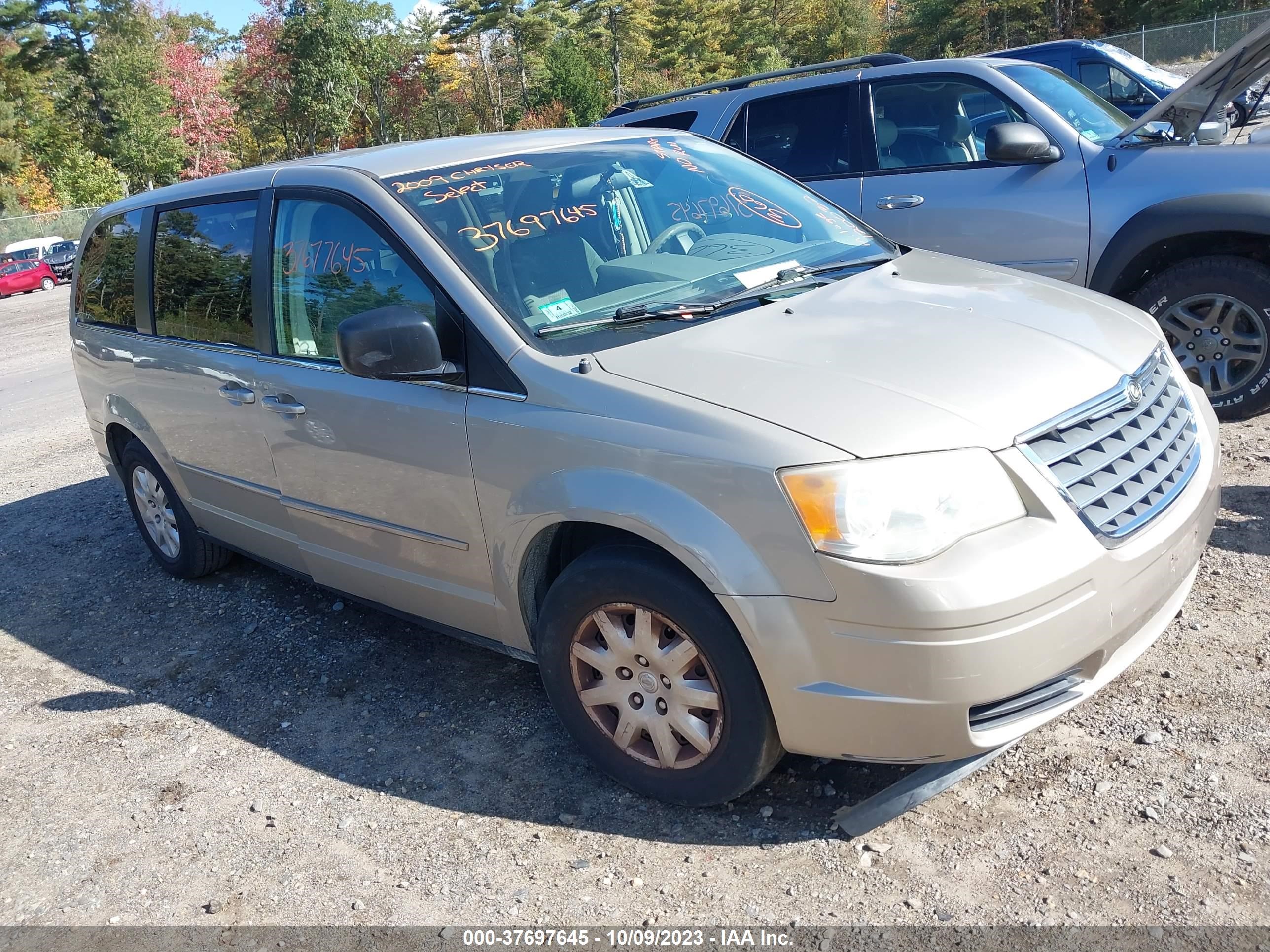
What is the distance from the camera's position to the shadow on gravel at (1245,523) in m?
4.06

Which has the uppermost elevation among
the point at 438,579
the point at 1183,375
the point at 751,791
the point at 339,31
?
the point at 339,31

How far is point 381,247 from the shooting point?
343 cm

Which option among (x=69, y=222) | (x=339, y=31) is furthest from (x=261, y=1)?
(x=69, y=222)

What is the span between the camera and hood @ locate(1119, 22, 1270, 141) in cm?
532

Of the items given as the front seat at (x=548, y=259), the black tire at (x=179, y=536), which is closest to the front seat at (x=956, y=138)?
the front seat at (x=548, y=259)

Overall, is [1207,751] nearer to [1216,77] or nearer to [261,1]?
[1216,77]

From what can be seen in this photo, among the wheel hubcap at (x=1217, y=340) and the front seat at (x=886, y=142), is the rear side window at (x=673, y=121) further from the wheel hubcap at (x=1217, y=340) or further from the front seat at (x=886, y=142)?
the wheel hubcap at (x=1217, y=340)

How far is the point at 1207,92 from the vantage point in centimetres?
543

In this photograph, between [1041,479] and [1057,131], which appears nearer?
[1041,479]

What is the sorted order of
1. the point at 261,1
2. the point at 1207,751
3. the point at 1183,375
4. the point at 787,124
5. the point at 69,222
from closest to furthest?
1. the point at 1207,751
2. the point at 1183,375
3. the point at 787,124
4. the point at 69,222
5. the point at 261,1

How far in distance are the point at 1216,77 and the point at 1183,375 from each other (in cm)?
292

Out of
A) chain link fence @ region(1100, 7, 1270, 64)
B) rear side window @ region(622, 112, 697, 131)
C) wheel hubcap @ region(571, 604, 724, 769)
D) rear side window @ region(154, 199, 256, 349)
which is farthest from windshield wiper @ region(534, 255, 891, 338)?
chain link fence @ region(1100, 7, 1270, 64)

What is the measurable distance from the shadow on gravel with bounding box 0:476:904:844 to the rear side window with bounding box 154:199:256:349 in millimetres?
1280

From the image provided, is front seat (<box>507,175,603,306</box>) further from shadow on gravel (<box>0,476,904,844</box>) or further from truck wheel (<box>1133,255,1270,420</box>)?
truck wheel (<box>1133,255,1270,420</box>)
